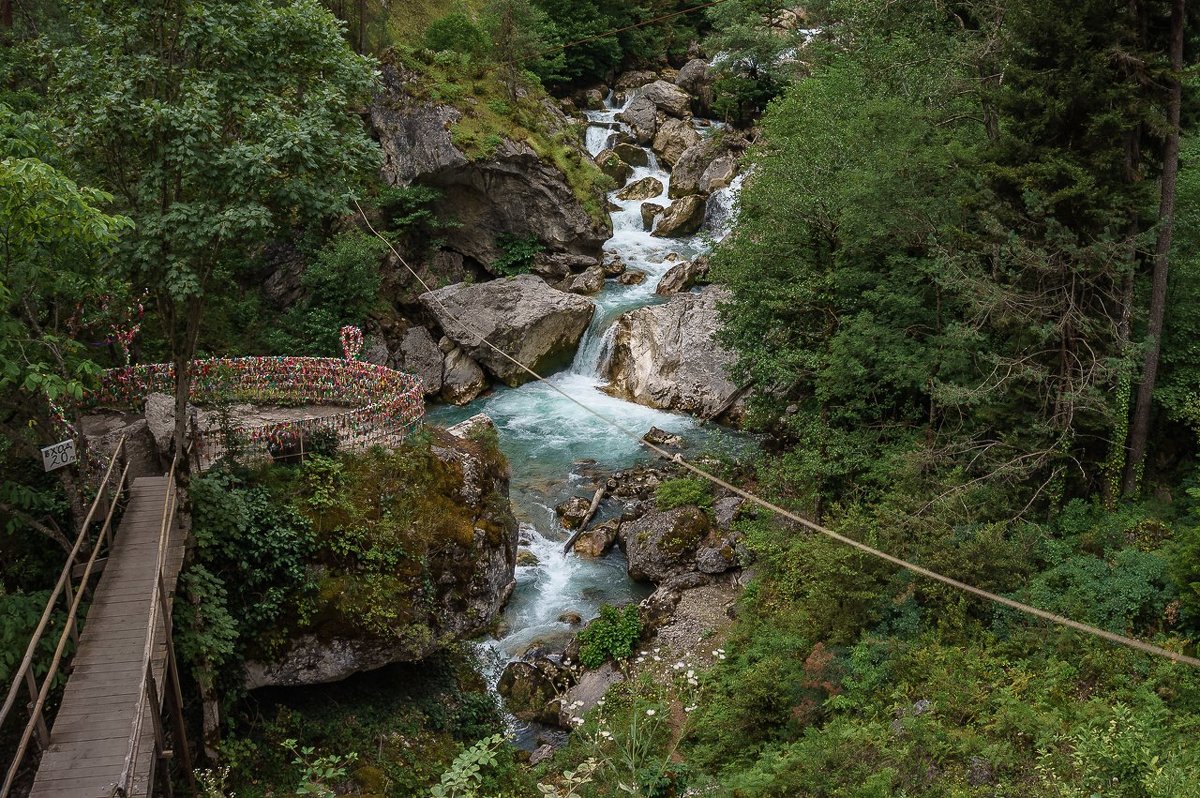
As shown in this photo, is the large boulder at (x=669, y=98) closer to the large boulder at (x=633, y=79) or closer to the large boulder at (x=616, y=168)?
the large boulder at (x=633, y=79)

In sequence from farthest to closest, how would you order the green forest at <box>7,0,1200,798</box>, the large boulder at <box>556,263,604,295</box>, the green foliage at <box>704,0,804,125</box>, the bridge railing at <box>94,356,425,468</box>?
the green foliage at <box>704,0,804,125</box> → the large boulder at <box>556,263,604,295</box> → the bridge railing at <box>94,356,425,468</box> → the green forest at <box>7,0,1200,798</box>

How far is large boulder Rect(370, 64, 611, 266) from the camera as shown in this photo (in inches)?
1130

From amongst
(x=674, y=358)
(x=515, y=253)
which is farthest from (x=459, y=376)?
(x=674, y=358)

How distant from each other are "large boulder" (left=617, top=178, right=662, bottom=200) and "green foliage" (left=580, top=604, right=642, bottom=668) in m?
23.5

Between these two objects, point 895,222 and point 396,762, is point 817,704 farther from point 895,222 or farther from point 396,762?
point 895,222

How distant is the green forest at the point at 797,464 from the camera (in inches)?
371

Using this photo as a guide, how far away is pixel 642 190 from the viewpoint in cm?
3509

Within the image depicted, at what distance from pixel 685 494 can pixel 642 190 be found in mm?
20334

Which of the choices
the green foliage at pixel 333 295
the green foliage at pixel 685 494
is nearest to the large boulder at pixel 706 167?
the green foliage at pixel 333 295

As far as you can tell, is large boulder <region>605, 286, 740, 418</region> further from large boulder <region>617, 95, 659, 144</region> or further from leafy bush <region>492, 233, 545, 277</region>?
large boulder <region>617, 95, 659, 144</region>

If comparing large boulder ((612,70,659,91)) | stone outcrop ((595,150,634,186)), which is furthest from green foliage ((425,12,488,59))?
large boulder ((612,70,659,91))

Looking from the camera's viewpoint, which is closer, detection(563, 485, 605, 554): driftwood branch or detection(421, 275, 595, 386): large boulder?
detection(563, 485, 605, 554): driftwood branch

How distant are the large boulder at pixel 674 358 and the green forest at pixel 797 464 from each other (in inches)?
269

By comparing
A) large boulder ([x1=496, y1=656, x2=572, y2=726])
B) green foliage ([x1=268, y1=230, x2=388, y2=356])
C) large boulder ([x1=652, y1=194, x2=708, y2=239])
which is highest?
large boulder ([x1=652, y1=194, x2=708, y2=239])
